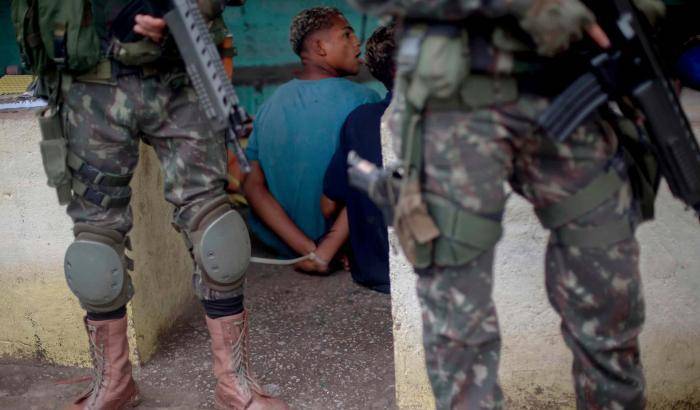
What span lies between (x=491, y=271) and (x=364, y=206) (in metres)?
1.92

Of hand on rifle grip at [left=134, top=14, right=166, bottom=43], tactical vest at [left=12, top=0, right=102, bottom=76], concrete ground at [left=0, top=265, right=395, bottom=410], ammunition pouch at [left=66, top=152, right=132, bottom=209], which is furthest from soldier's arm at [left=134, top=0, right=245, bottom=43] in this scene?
concrete ground at [left=0, top=265, right=395, bottom=410]

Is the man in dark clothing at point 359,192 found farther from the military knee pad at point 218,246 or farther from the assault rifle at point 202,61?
the assault rifle at point 202,61

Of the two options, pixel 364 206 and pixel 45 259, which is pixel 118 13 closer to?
pixel 45 259

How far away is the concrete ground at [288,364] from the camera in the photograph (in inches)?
113

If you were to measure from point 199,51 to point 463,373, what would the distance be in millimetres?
1096

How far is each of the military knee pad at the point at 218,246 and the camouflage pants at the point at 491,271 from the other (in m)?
0.83

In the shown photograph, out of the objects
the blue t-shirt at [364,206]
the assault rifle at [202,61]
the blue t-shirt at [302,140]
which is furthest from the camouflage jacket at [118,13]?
the blue t-shirt at [302,140]

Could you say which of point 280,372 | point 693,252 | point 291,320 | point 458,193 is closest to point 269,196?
point 291,320

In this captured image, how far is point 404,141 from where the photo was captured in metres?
1.79

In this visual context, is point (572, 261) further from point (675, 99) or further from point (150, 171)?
point (150, 171)

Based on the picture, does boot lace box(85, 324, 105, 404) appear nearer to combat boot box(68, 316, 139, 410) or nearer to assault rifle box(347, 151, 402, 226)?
combat boot box(68, 316, 139, 410)

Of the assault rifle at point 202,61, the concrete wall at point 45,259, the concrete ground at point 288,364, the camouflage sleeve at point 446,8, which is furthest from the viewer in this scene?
the concrete wall at point 45,259

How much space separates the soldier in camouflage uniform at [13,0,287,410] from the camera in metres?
2.47

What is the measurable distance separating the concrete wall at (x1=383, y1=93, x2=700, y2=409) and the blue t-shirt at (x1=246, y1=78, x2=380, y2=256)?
146 centimetres
